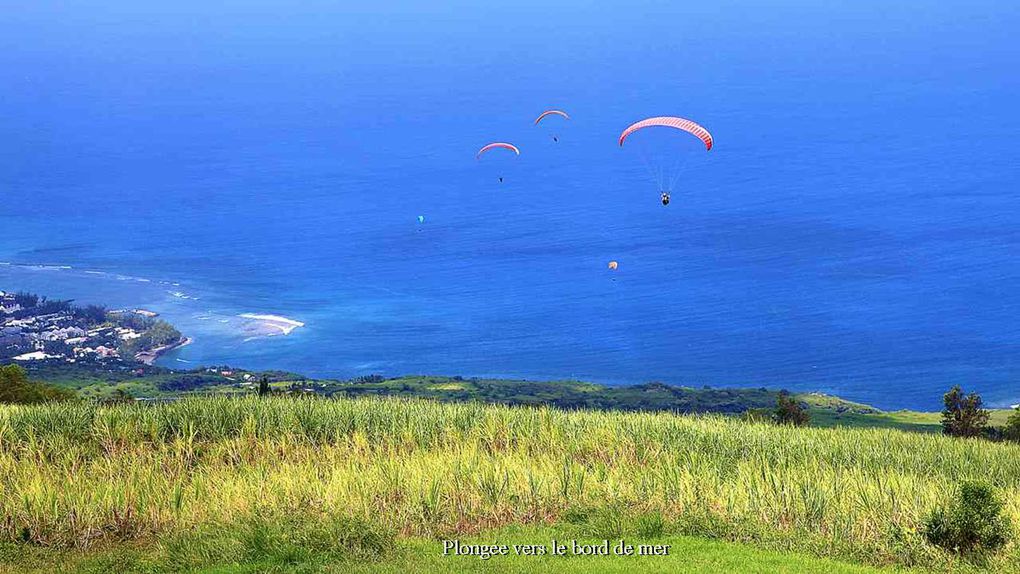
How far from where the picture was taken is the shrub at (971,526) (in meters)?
12.4

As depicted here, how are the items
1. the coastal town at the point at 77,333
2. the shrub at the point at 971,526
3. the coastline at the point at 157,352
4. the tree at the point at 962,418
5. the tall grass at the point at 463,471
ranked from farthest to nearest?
the coastline at the point at 157,352, the coastal town at the point at 77,333, the tree at the point at 962,418, the tall grass at the point at 463,471, the shrub at the point at 971,526

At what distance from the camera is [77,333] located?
472ft

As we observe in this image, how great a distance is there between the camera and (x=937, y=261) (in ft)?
593

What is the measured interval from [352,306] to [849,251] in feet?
288

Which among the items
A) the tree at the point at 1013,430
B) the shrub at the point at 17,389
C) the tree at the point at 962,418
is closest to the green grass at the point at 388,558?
the shrub at the point at 17,389

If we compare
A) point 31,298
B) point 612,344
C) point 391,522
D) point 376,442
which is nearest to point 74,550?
point 391,522

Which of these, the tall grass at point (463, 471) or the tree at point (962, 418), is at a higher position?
the tree at point (962, 418)

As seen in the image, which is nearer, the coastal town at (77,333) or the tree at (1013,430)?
the tree at (1013,430)

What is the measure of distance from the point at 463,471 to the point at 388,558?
3317 mm

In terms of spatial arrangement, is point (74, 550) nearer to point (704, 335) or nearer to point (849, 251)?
point (704, 335)

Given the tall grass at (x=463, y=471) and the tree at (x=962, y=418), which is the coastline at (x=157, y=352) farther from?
the tall grass at (x=463, y=471)

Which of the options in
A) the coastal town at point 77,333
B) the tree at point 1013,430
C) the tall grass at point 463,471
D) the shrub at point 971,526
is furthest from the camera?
the coastal town at point 77,333

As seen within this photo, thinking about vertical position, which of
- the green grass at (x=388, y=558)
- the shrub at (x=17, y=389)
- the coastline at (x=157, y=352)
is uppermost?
the coastline at (x=157, y=352)

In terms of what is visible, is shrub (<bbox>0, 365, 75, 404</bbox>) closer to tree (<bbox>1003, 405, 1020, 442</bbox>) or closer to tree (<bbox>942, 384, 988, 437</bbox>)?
tree (<bbox>942, 384, 988, 437</bbox>)
